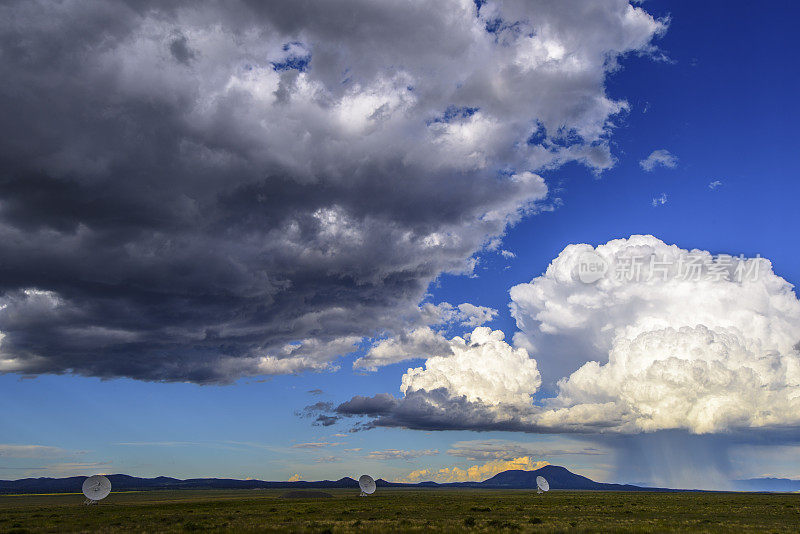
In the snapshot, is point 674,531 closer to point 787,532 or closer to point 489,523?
point 787,532

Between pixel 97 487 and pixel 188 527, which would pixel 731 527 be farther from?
pixel 97 487

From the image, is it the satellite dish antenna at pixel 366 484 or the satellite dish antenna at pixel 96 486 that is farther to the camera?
the satellite dish antenna at pixel 366 484

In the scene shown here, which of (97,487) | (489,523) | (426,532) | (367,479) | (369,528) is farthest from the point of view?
(367,479)

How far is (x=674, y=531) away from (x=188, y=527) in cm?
4401

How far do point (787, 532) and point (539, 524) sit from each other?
20.6m

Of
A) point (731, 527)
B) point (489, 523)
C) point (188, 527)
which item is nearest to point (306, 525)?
point (188, 527)

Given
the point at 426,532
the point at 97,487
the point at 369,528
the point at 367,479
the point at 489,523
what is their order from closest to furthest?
the point at 426,532 < the point at 369,528 < the point at 489,523 < the point at 97,487 < the point at 367,479

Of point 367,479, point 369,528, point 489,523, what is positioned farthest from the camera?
point 367,479

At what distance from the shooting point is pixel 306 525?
49.1 m

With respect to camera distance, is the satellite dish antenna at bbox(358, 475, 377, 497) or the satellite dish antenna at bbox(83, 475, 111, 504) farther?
the satellite dish antenna at bbox(358, 475, 377, 497)

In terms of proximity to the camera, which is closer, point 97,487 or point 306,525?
point 306,525

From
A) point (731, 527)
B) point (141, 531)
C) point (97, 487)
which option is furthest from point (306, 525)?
point (97, 487)

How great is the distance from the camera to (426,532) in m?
41.8

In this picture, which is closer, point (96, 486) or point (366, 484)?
point (96, 486)
